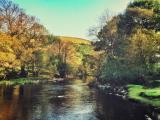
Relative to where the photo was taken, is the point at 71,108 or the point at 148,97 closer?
the point at 71,108

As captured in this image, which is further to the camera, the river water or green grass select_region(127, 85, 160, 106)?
green grass select_region(127, 85, 160, 106)

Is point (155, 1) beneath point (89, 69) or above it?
above

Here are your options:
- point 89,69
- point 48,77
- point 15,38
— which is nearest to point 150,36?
point 15,38

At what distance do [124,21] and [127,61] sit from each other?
14423 millimetres

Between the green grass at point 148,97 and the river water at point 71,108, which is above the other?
the green grass at point 148,97

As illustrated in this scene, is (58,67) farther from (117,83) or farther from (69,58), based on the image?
(117,83)

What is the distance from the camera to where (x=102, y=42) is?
306 ft

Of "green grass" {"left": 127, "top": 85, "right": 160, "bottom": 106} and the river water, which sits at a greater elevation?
"green grass" {"left": 127, "top": 85, "right": 160, "bottom": 106}

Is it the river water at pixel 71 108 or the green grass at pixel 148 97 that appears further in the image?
the green grass at pixel 148 97

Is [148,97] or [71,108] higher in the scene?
[148,97]


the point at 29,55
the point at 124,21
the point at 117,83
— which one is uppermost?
the point at 124,21

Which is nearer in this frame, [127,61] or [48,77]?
[127,61]

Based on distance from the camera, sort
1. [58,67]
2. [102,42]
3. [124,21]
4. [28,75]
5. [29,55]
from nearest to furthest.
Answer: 1. [124,21]
2. [102,42]
3. [29,55]
4. [28,75]
5. [58,67]

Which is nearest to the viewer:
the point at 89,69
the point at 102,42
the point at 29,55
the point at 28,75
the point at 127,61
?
the point at 127,61
